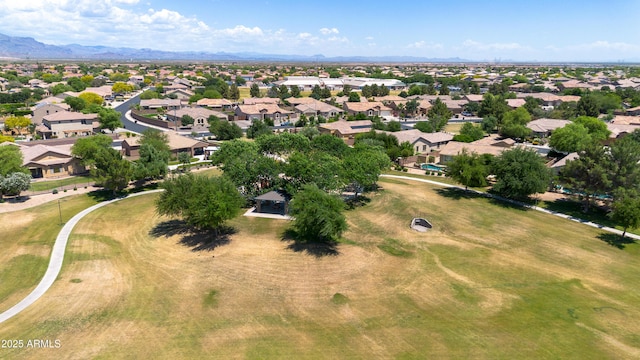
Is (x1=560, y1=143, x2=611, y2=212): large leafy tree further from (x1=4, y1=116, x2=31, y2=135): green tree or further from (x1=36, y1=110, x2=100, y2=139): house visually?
(x1=4, y1=116, x2=31, y2=135): green tree

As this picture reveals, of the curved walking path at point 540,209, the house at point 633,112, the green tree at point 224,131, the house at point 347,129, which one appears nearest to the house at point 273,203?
the curved walking path at point 540,209

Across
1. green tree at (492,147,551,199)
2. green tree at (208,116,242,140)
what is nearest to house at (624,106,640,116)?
green tree at (492,147,551,199)

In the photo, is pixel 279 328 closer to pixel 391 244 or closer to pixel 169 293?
pixel 169 293

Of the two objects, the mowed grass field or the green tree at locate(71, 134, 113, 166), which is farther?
the green tree at locate(71, 134, 113, 166)

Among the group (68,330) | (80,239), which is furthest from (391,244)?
(80,239)

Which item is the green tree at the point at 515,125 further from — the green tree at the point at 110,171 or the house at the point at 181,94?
the house at the point at 181,94
